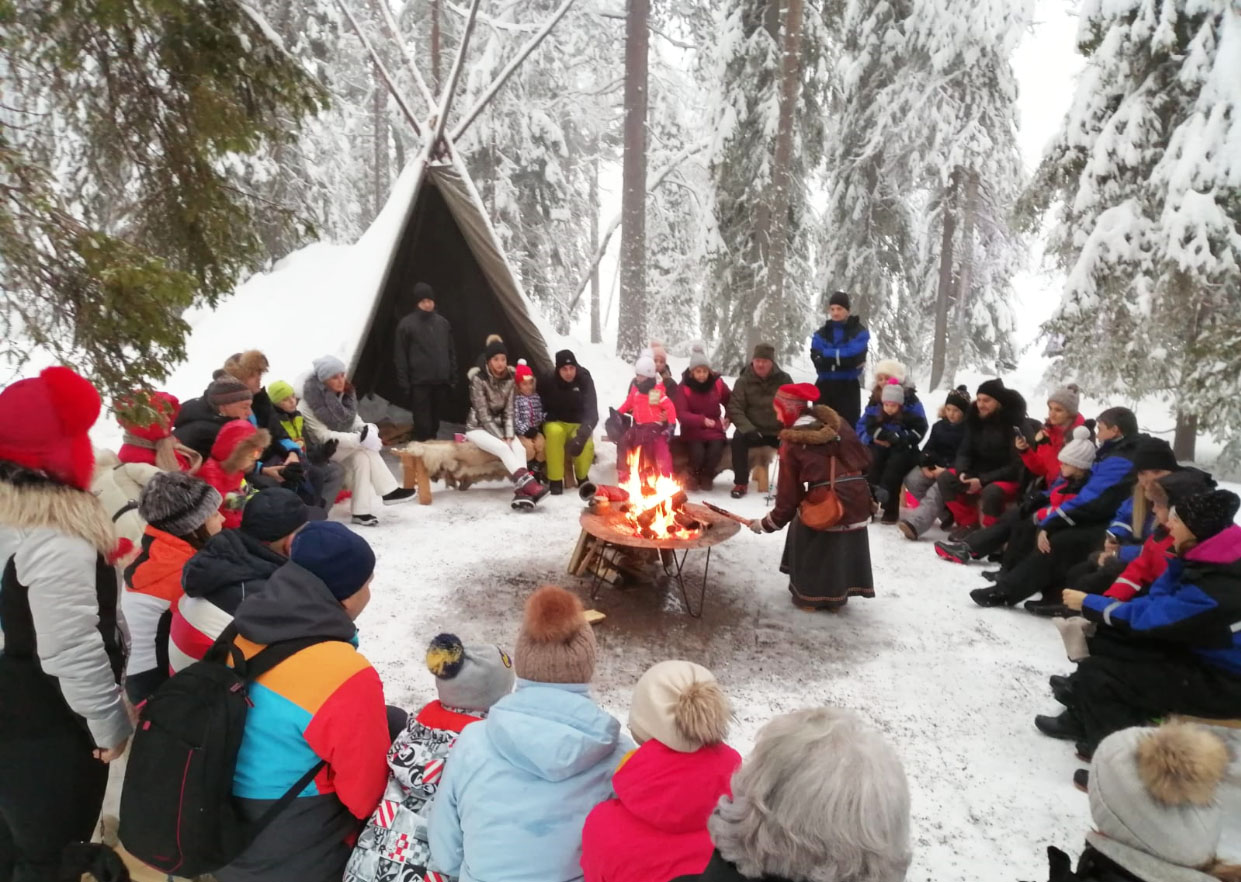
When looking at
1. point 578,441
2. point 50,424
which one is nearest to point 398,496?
point 578,441

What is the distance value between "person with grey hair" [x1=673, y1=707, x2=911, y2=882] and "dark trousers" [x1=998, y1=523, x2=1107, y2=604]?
448cm

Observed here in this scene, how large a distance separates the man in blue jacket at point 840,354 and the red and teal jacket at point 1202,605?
4.85 meters

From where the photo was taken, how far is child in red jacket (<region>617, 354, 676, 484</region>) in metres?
7.93

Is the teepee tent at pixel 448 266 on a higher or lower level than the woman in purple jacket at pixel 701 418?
higher

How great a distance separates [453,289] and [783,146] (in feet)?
16.9

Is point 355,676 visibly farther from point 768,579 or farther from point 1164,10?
point 1164,10

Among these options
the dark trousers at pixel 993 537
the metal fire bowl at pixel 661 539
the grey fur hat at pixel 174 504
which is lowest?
the dark trousers at pixel 993 537

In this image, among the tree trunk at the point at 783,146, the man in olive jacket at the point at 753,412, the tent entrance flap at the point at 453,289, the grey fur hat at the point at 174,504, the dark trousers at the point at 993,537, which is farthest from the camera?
the tree trunk at the point at 783,146

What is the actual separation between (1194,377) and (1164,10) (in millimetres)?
3580

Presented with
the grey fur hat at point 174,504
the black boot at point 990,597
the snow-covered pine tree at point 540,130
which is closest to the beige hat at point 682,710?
the grey fur hat at point 174,504

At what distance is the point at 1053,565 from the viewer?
534cm

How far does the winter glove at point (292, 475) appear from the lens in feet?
19.8

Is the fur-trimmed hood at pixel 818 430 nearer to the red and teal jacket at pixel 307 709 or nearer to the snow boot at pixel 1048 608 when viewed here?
the snow boot at pixel 1048 608

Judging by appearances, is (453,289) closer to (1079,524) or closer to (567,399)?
(567,399)
